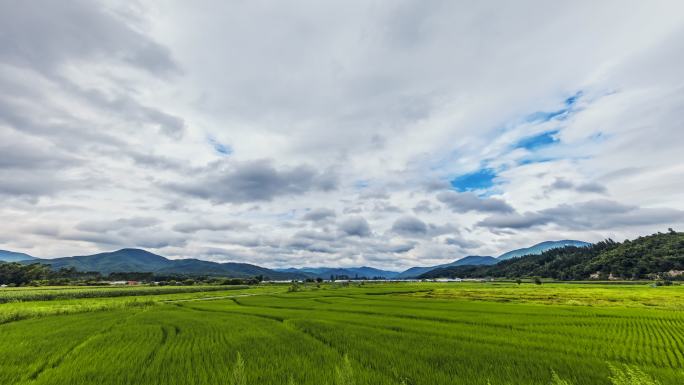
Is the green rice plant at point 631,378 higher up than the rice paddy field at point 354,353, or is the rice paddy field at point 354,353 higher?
the green rice plant at point 631,378

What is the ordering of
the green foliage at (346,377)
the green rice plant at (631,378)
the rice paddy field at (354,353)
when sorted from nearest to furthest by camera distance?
the green rice plant at (631,378)
the green foliage at (346,377)
the rice paddy field at (354,353)

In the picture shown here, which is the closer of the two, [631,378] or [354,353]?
[631,378]

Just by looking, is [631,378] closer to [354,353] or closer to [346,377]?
[346,377]

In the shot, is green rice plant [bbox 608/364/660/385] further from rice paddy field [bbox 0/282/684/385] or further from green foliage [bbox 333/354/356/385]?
green foliage [bbox 333/354/356/385]

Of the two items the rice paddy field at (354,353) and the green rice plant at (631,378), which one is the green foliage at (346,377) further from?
the green rice plant at (631,378)

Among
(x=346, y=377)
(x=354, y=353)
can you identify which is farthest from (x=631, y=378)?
(x=354, y=353)

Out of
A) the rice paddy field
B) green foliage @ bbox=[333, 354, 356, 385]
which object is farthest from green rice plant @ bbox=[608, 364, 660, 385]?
green foliage @ bbox=[333, 354, 356, 385]

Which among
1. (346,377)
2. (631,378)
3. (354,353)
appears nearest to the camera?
(631,378)

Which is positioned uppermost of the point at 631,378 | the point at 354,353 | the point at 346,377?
the point at 631,378

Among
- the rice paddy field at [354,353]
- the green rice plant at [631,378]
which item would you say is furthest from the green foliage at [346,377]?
the green rice plant at [631,378]

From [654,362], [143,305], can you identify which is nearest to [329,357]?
[654,362]

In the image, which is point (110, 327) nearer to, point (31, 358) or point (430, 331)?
point (31, 358)

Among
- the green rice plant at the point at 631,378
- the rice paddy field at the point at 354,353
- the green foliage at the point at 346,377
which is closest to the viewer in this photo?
the green rice plant at the point at 631,378

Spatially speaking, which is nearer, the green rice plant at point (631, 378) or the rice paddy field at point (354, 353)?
the green rice plant at point (631, 378)
